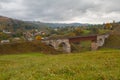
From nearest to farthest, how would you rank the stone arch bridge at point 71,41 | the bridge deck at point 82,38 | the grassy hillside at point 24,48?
1. the grassy hillside at point 24,48
2. the stone arch bridge at point 71,41
3. the bridge deck at point 82,38

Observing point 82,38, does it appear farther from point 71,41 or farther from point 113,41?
point 113,41

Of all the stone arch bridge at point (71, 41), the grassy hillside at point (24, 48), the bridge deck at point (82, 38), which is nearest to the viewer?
the grassy hillside at point (24, 48)

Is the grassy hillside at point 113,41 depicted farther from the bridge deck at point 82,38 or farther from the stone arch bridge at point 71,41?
the bridge deck at point 82,38

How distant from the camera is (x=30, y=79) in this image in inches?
463

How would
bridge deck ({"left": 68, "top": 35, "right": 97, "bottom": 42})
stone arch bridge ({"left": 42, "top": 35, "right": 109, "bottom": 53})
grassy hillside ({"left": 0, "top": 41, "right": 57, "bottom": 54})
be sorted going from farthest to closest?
bridge deck ({"left": 68, "top": 35, "right": 97, "bottom": 42}) → stone arch bridge ({"left": 42, "top": 35, "right": 109, "bottom": 53}) → grassy hillside ({"left": 0, "top": 41, "right": 57, "bottom": 54})

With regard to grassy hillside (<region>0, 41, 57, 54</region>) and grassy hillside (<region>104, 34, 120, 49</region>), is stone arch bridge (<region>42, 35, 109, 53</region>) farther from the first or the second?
grassy hillside (<region>0, 41, 57, 54</region>)

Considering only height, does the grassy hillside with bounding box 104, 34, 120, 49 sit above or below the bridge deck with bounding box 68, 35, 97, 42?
below

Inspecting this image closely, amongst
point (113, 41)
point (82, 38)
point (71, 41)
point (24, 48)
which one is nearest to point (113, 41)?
point (113, 41)

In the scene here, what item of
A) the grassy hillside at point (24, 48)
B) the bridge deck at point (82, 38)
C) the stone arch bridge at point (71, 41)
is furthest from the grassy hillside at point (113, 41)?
the grassy hillside at point (24, 48)

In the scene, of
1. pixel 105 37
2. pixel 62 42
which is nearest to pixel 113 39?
pixel 105 37

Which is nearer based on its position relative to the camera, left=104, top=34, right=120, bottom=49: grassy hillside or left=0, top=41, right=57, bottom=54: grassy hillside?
left=0, top=41, right=57, bottom=54: grassy hillside

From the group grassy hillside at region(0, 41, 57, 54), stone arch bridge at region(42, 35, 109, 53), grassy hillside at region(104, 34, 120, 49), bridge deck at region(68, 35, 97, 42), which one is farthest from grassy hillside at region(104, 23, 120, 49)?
grassy hillside at region(0, 41, 57, 54)

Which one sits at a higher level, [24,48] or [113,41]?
[24,48]

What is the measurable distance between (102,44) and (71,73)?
3662 inches
